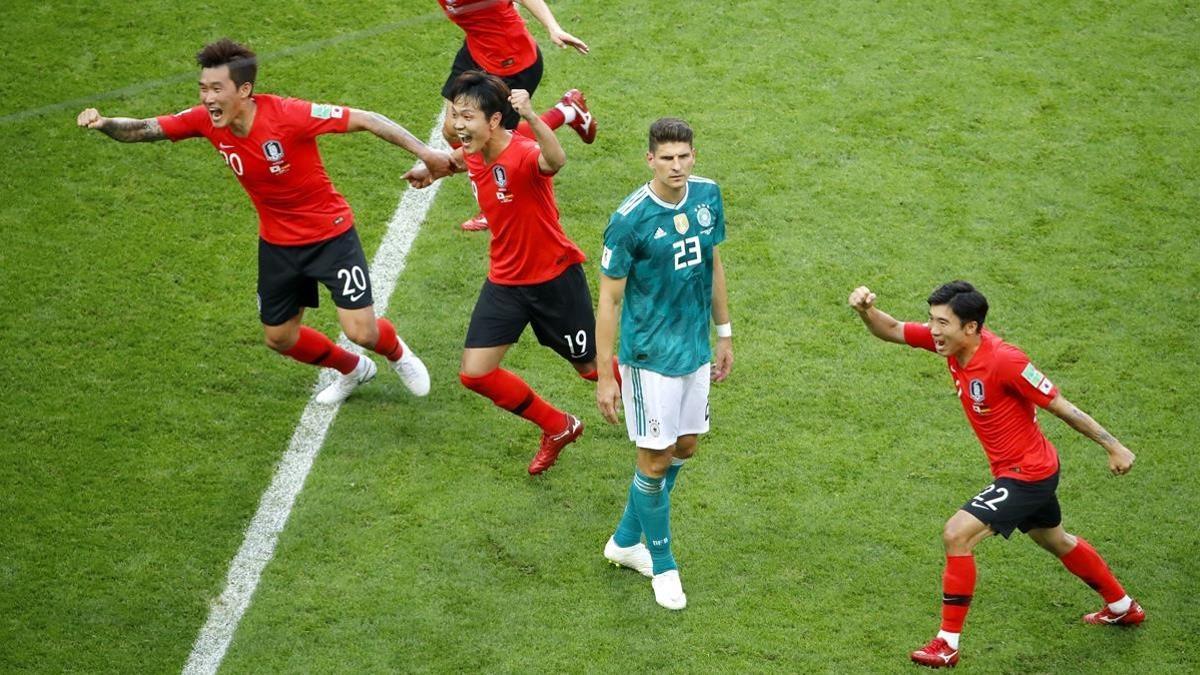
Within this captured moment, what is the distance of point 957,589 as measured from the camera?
6676mm

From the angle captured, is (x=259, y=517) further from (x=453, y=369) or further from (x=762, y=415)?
(x=762, y=415)

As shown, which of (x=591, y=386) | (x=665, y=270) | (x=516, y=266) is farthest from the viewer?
(x=591, y=386)

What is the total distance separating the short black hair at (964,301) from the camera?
658 cm

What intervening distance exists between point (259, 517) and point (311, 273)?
1389 mm

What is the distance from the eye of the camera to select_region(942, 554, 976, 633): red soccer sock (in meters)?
6.66

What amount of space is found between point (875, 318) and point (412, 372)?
3013 mm

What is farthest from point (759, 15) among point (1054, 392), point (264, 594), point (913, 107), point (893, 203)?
point (264, 594)

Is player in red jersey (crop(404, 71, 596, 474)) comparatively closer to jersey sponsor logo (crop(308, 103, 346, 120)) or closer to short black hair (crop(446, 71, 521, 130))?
short black hair (crop(446, 71, 521, 130))

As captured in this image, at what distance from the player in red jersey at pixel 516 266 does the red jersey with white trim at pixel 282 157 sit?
0.61m

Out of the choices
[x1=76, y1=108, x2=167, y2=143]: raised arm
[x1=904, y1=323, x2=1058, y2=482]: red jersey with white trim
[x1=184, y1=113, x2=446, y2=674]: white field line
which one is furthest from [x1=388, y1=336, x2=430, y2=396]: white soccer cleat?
[x1=904, y1=323, x2=1058, y2=482]: red jersey with white trim

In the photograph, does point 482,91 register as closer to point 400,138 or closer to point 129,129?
point 400,138

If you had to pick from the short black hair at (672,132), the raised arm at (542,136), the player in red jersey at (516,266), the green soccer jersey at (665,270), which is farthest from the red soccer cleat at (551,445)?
the short black hair at (672,132)

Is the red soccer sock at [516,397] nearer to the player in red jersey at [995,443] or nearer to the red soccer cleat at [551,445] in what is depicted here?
the red soccer cleat at [551,445]

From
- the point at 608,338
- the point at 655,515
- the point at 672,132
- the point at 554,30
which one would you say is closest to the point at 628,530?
the point at 655,515
